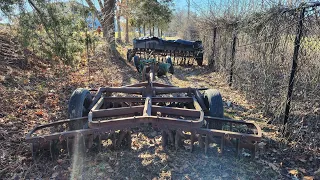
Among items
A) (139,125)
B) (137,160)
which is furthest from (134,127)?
(137,160)

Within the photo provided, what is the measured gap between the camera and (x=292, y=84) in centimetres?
392

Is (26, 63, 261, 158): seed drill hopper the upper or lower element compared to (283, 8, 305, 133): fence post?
lower

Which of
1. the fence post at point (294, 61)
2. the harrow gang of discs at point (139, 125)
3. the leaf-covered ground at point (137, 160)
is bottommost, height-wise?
the leaf-covered ground at point (137, 160)

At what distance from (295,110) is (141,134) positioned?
108 inches

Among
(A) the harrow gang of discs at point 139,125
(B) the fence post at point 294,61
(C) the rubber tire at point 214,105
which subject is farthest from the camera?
(C) the rubber tire at point 214,105

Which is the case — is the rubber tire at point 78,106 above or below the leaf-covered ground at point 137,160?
above

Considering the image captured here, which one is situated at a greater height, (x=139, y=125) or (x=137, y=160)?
(x=139, y=125)

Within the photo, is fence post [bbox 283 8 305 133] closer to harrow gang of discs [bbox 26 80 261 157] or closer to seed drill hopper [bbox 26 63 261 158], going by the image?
seed drill hopper [bbox 26 63 261 158]

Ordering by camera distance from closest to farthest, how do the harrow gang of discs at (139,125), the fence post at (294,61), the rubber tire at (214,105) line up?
the harrow gang of discs at (139,125), the fence post at (294,61), the rubber tire at (214,105)

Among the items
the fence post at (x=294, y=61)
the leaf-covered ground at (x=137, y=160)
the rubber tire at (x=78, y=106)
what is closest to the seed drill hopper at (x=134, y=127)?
the rubber tire at (x=78, y=106)

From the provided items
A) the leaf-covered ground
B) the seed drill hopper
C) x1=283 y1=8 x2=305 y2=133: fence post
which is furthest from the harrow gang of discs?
x1=283 y1=8 x2=305 y2=133: fence post

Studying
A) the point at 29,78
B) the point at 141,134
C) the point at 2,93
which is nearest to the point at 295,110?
the point at 141,134

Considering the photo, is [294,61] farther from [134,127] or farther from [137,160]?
[137,160]

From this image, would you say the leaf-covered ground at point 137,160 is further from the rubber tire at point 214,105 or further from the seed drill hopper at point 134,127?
the rubber tire at point 214,105
